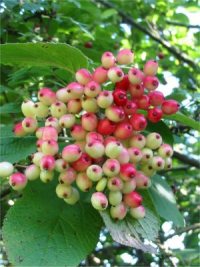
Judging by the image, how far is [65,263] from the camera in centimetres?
139

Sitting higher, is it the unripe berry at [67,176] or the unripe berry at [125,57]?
the unripe berry at [125,57]

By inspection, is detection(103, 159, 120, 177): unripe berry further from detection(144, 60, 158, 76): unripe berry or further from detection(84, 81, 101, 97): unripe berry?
detection(144, 60, 158, 76): unripe berry

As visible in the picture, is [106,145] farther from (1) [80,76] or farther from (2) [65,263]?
(2) [65,263]

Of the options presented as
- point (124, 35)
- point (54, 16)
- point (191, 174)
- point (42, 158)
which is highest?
point (42, 158)

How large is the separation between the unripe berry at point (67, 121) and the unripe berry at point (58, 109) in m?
0.02

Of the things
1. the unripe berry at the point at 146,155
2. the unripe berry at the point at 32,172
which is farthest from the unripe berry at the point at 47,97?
the unripe berry at the point at 146,155

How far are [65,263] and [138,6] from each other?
9.48ft

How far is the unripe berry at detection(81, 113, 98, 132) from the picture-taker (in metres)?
1.40

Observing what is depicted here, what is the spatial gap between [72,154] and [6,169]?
0.76ft

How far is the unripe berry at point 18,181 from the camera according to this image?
142 centimetres

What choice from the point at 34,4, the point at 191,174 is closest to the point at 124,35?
the point at 191,174

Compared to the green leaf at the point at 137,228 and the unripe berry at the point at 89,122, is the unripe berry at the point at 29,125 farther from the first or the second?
the green leaf at the point at 137,228

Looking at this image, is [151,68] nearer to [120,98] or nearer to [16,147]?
[120,98]

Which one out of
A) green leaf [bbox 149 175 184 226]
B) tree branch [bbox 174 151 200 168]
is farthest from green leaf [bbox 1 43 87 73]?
tree branch [bbox 174 151 200 168]
